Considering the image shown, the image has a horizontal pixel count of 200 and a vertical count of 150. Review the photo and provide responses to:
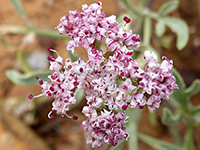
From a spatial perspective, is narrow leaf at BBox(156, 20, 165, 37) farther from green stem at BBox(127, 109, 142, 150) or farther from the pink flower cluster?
the pink flower cluster

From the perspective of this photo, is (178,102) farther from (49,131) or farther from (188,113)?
(49,131)

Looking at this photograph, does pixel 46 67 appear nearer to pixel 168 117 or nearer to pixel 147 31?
pixel 147 31

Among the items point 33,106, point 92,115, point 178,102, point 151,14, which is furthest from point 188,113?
point 33,106

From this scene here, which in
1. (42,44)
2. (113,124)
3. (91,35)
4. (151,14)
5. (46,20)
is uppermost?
(46,20)

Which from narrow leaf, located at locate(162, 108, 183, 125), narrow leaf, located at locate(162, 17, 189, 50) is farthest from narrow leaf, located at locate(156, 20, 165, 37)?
narrow leaf, located at locate(162, 108, 183, 125)

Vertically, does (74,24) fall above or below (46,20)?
below

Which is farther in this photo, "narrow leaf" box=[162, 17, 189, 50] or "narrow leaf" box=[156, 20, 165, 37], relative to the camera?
"narrow leaf" box=[156, 20, 165, 37]

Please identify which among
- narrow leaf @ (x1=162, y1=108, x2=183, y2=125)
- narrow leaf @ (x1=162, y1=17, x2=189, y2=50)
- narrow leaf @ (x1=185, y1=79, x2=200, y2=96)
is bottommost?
narrow leaf @ (x1=162, y1=108, x2=183, y2=125)
